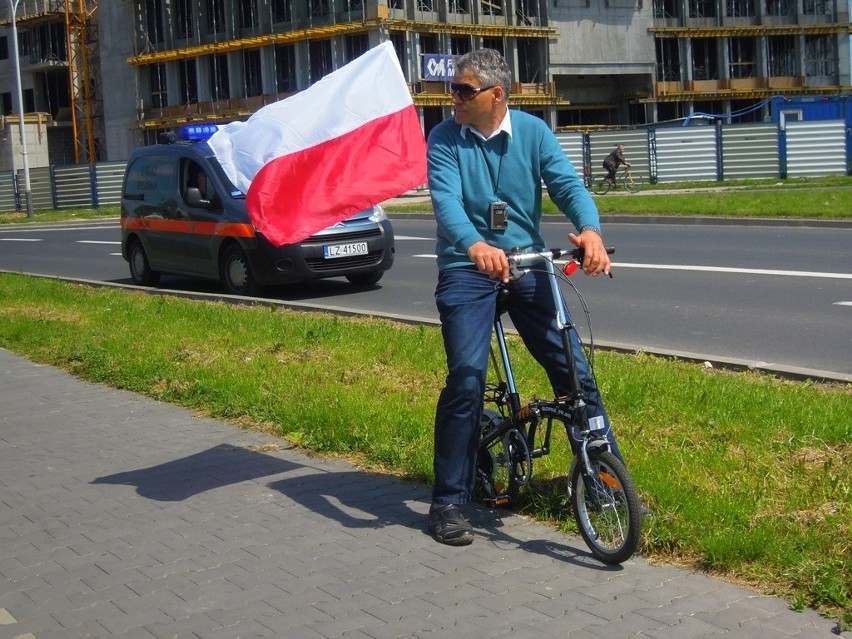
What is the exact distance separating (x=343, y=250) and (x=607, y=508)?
34.5 ft

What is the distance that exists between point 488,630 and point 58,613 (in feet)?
5.53

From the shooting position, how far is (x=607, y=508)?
485 centimetres

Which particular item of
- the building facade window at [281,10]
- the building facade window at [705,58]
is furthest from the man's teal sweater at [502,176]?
the building facade window at [705,58]

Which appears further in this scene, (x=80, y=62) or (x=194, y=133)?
(x=80, y=62)

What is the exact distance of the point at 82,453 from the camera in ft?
24.4

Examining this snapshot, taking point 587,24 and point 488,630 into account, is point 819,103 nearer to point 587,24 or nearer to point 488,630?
point 587,24

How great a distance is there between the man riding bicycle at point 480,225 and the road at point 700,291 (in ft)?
11.9

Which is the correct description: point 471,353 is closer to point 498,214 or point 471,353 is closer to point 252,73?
point 498,214

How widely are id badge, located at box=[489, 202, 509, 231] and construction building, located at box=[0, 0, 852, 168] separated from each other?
51.7 meters

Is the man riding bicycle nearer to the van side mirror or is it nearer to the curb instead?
the curb

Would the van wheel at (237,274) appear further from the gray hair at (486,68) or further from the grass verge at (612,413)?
the gray hair at (486,68)

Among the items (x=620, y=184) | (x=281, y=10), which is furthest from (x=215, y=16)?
(x=620, y=184)

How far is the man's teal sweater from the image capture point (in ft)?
16.9

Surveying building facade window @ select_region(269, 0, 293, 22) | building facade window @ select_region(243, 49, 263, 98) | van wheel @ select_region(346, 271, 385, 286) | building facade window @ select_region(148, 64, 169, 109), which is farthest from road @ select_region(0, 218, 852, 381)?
building facade window @ select_region(148, 64, 169, 109)
